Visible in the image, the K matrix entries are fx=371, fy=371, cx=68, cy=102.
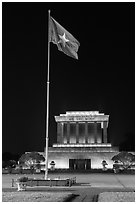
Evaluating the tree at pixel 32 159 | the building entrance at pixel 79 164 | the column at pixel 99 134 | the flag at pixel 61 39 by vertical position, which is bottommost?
the building entrance at pixel 79 164

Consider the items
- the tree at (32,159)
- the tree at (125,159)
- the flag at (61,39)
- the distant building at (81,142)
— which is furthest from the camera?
the distant building at (81,142)

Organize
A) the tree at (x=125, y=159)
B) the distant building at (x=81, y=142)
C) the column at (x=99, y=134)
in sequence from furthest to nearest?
the column at (x=99, y=134) → the distant building at (x=81, y=142) → the tree at (x=125, y=159)

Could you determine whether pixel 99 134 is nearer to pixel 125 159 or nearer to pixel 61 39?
pixel 125 159

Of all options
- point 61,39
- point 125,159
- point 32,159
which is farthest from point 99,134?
point 61,39

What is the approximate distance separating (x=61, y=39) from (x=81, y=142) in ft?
240

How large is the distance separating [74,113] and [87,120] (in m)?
4.00

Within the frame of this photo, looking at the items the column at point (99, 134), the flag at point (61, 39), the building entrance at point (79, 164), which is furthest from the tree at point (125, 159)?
the flag at point (61, 39)

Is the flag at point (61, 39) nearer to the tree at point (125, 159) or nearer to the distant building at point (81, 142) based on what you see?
the tree at point (125, 159)

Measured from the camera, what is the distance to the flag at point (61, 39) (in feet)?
109

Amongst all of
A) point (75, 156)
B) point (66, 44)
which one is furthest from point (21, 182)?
point (75, 156)

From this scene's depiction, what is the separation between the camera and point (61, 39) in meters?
33.4

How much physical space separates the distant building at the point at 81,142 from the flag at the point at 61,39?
57.9 m

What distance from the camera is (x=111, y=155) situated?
8831cm

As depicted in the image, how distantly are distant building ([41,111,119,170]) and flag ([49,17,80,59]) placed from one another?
190 ft
